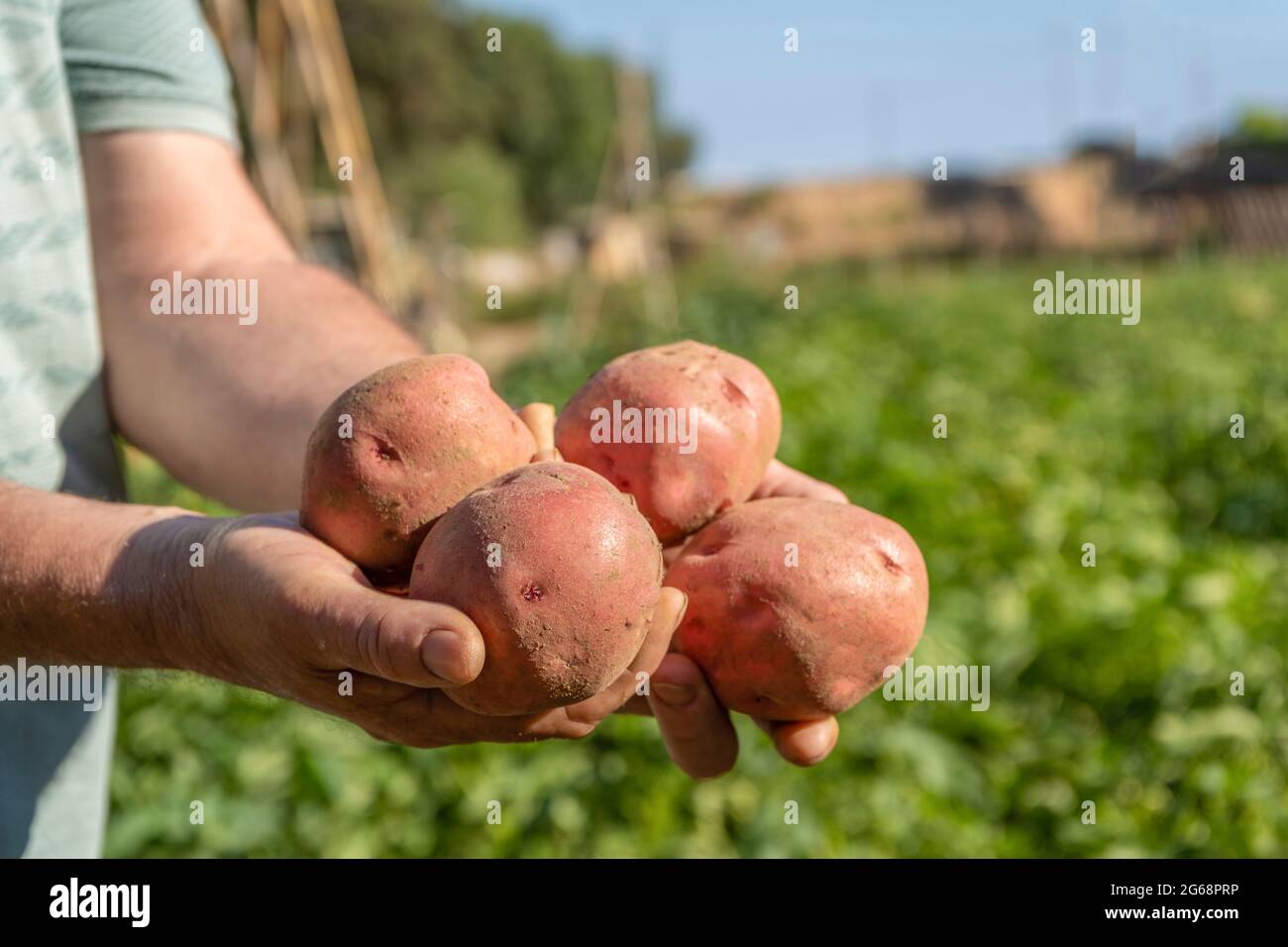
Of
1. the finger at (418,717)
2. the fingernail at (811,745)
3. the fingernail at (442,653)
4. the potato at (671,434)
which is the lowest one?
the fingernail at (811,745)

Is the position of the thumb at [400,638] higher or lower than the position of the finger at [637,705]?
higher

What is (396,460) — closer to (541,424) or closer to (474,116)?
(541,424)

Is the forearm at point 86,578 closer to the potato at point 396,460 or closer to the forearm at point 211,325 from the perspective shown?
the potato at point 396,460

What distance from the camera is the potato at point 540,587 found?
52.5 inches

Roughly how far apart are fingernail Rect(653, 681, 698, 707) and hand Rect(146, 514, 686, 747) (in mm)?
103

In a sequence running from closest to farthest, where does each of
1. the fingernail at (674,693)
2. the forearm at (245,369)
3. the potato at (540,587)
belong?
the potato at (540,587) → the fingernail at (674,693) → the forearm at (245,369)

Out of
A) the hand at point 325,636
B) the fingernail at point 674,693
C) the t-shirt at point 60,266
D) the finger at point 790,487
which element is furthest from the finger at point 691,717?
the t-shirt at point 60,266

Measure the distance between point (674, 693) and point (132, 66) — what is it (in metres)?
1.29

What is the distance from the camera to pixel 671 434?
1.65m

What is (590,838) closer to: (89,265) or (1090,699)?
(1090,699)

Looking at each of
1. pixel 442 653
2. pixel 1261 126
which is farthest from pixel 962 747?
pixel 1261 126

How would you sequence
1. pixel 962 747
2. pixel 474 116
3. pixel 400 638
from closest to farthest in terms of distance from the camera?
pixel 400 638, pixel 962 747, pixel 474 116

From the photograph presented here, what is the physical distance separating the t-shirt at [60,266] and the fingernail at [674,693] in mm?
975

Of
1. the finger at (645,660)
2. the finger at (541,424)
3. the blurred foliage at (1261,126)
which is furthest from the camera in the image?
the blurred foliage at (1261,126)
